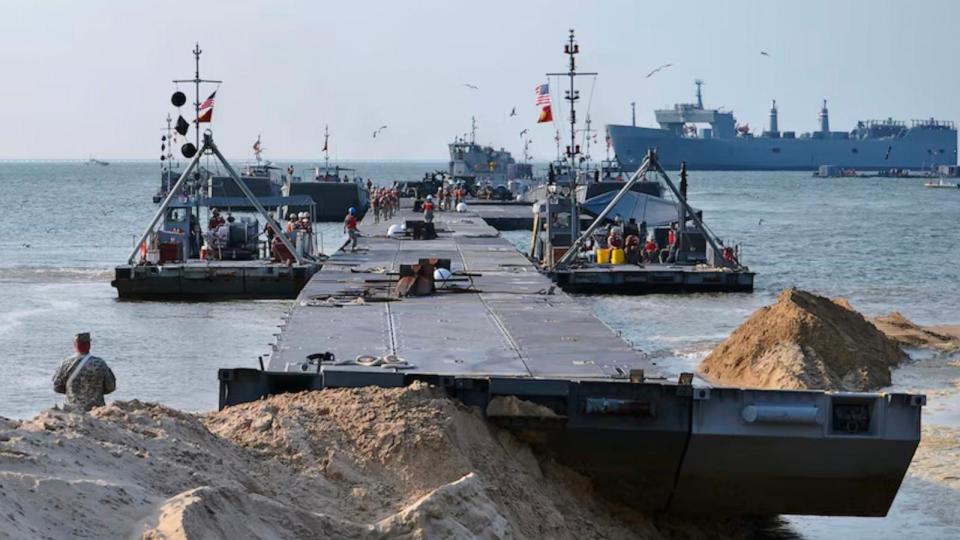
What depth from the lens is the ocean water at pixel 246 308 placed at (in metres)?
27.5

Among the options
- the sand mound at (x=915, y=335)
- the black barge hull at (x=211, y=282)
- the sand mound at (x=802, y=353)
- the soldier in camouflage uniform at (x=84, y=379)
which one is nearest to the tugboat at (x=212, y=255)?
the black barge hull at (x=211, y=282)

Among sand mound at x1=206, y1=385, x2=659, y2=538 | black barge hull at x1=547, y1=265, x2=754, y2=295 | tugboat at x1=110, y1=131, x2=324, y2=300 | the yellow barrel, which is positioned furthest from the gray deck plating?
the yellow barrel

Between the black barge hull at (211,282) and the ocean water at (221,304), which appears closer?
the ocean water at (221,304)

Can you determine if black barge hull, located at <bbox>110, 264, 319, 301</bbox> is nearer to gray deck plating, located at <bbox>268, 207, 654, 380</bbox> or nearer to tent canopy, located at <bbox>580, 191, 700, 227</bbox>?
gray deck plating, located at <bbox>268, 207, 654, 380</bbox>

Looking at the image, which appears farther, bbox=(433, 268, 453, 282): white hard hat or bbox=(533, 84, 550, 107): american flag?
bbox=(533, 84, 550, 107): american flag

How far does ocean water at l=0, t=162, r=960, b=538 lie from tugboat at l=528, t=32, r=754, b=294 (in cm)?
70

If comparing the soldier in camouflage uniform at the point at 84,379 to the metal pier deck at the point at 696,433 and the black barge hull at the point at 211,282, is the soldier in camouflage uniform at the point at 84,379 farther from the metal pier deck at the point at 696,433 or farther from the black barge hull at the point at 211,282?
the black barge hull at the point at 211,282

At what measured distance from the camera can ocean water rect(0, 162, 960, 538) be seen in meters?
27.5

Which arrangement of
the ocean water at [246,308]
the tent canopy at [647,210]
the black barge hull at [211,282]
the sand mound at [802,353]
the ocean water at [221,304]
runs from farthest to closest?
the tent canopy at [647,210]
the black barge hull at [211,282]
the ocean water at [221,304]
the ocean water at [246,308]
the sand mound at [802,353]

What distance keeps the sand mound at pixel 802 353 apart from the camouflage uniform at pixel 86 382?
43.1 ft

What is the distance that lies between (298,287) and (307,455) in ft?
96.2

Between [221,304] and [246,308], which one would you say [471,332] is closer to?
[246,308]

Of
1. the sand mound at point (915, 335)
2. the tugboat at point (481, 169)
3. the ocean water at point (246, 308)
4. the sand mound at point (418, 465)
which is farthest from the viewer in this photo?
the tugboat at point (481, 169)

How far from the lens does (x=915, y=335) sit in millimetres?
33750
